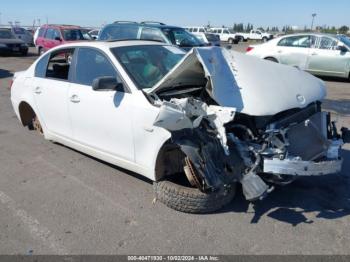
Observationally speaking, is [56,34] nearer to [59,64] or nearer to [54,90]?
[59,64]

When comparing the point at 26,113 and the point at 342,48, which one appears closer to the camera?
the point at 26,113

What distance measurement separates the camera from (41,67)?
5.55 m

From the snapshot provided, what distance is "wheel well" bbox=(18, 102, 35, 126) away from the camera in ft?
19.7

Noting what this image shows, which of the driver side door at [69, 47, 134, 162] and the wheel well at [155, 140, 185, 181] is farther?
the driver side door at [69, 47, 134, 162]

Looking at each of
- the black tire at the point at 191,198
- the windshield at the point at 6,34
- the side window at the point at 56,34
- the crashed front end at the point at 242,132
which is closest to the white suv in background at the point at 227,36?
the windshield at the point at 6,34

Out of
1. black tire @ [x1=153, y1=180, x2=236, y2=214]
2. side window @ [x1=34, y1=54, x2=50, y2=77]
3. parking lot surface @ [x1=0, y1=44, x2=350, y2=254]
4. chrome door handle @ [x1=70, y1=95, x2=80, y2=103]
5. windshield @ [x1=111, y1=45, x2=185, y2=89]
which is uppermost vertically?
windshield @ [x1=111, y1=45, x2=185, y2=89]

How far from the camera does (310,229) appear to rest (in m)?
3.46

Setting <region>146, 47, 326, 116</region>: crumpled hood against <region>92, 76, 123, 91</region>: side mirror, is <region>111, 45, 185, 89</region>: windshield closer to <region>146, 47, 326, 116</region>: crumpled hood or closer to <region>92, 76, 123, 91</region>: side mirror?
<region>92, 76, 123, 91</region>: side mirror

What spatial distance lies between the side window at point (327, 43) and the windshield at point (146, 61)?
8956 mm

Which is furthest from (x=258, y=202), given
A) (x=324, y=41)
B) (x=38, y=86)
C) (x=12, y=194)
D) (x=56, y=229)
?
(x=324, y=41)

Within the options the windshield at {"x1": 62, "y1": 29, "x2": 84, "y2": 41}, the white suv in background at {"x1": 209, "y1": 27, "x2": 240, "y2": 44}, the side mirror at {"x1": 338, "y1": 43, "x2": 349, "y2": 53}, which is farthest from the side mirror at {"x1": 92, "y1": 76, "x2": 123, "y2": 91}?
the white suv in background at {"x1": 209, "y1": 27, "x2": 240, "y2": 44}

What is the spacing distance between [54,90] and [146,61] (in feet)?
4.65

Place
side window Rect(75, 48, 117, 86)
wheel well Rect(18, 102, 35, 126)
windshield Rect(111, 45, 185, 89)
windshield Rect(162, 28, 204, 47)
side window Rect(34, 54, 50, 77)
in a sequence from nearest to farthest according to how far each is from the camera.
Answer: windshield Rect(111, 45, 185, 89), side window Rect(75, 48, 117, 86), side window Rect(34, 54, 50, 77), wheel well Rect(18, 102, 35, 126), windshield Rect(162, 28, 204, 47)

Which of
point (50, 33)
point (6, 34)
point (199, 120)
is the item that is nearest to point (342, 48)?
point (199, 120)
